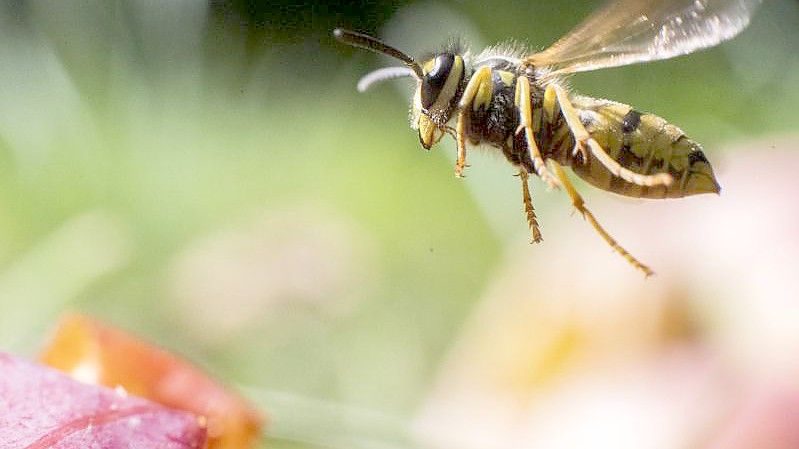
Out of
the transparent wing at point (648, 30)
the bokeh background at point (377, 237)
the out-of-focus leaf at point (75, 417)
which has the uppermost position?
the bokeh background at point (377, 237)

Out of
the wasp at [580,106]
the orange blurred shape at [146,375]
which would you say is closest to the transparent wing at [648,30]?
the wasp at [580,106]

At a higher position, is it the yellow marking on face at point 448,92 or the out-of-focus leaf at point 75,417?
the yellow marking on face at point 448,92

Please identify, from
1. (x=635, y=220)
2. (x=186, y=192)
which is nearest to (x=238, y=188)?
(x=186, y=192)

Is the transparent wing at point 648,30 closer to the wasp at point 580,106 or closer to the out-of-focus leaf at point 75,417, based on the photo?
the wasp at point 580,106

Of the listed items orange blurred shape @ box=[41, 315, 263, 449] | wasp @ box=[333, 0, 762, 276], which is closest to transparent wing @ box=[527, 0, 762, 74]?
wasp @ box=[333, 0, 762, 276]

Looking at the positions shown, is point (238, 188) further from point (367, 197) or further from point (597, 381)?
point (597, 381)

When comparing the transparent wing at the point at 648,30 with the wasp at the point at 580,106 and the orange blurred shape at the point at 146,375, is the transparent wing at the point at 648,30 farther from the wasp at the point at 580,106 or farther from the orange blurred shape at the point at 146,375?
the orange blurred shape at the point at 146,375

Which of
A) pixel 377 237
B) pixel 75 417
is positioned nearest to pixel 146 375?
pixel 75 417

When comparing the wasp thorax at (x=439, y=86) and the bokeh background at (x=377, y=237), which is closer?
the wasp thorax at (x=439, y=86)
